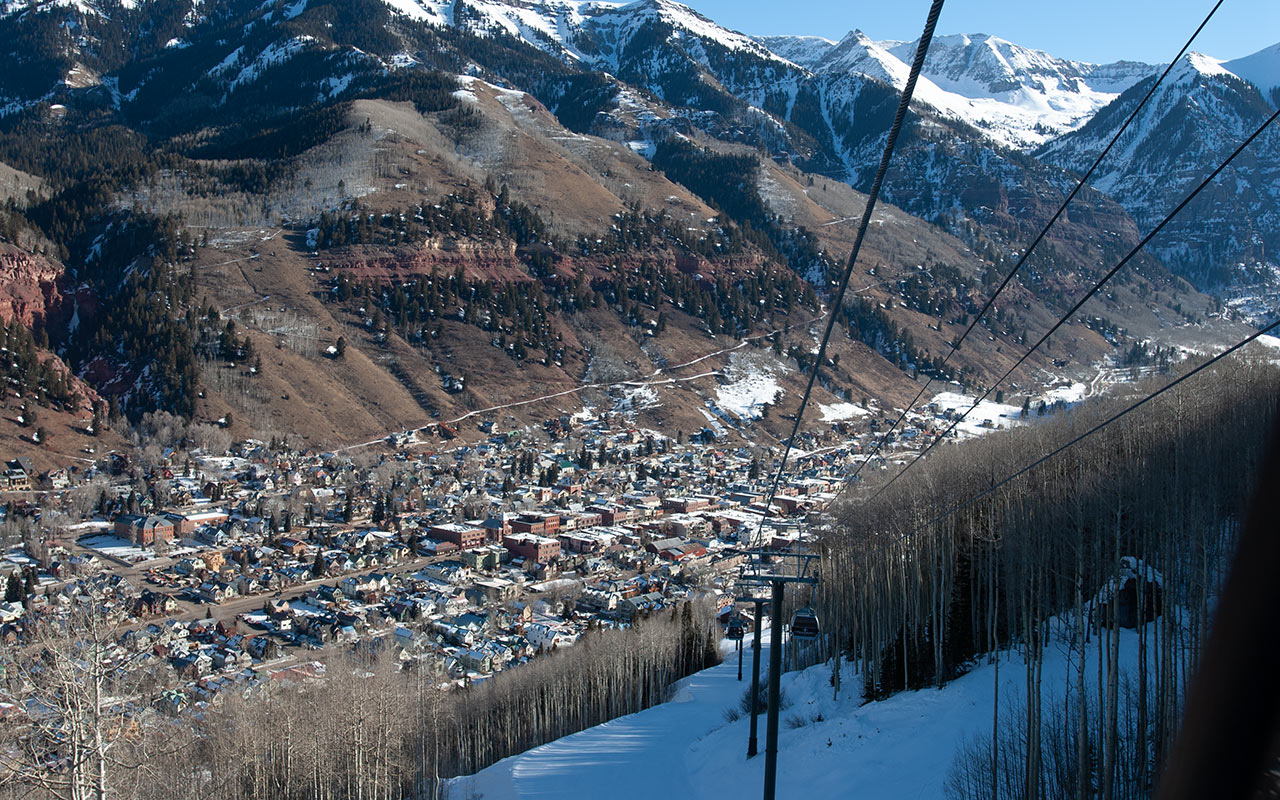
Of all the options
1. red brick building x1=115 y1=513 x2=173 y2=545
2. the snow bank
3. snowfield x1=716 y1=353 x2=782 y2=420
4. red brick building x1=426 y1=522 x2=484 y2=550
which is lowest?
red brick building x1=426 y1=522 x2=484 y2=550

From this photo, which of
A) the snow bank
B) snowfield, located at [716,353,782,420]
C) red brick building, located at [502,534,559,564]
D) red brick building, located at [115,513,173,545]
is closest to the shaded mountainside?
snowfield, located at [716,353,782,420]

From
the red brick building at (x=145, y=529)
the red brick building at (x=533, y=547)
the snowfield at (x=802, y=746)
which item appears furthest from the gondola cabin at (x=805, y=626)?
the red brick building at (x=145, y=529)

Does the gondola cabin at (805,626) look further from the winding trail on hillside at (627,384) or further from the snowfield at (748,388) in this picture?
the snowfield at (748,388)

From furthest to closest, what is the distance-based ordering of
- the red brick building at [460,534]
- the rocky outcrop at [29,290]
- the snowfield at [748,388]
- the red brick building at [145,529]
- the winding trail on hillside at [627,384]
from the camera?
the snowfield at [748,388], the rocky outcrop at [29,290], the winding trail on hillside at [627,384], the red brick building at [460,534], the red brick building at [145,529]

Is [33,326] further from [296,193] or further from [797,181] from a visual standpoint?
[797,181]

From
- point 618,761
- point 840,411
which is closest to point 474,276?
point 840,411

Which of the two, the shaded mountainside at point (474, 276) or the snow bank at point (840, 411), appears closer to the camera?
the shaded mountainside at point (474, 276)

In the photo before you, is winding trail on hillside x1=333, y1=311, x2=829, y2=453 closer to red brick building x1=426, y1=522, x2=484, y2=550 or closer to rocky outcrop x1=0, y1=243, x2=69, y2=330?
red brick building x1=426, y1=522, x2=484, y2=550

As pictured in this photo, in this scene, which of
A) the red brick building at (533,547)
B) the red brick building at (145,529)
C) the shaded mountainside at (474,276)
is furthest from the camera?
the shaded mountainside at (474,276)

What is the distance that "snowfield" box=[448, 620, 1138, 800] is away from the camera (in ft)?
66.1

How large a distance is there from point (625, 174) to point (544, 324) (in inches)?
1995

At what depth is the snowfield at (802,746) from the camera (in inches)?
794

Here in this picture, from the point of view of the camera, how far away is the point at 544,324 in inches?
3949

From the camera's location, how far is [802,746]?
23250 millimetres
